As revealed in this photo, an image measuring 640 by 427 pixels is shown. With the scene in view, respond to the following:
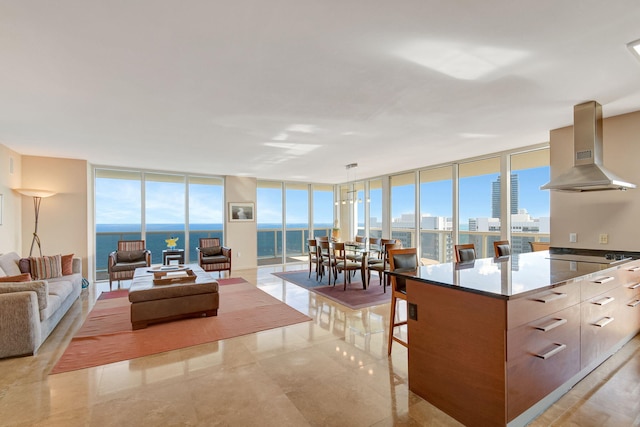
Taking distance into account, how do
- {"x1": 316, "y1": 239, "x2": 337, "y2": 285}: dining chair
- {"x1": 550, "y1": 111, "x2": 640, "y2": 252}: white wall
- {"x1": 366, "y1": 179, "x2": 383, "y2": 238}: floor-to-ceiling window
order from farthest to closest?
{"x1": 366, "y1": 179, "x2": 383, "y2": 238}: floor-to-ceiling window
{"x1": 316, "y1": 239, "x2": 337, "y2": 285}: dining chair
{"x1": 550, "y1": 111, "x2": 640, "y2": 252}: white wall

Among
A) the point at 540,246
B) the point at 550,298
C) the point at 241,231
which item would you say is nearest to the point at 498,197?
the point at 540,246

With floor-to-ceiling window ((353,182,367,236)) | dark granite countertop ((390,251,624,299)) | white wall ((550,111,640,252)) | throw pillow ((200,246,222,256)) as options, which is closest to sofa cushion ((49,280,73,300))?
throw pillow ((200,246,222,256))

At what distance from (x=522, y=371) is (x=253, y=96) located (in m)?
3.11

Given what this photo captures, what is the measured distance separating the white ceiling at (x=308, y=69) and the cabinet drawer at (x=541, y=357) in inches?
75.8

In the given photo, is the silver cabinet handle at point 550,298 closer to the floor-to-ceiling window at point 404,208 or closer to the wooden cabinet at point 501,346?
the wooden cabinet at point 501,346

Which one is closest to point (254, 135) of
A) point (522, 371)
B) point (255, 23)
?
point (255, 23)

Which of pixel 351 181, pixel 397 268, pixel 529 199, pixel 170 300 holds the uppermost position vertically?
pixel 351 181

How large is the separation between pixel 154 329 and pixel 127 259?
3.22m

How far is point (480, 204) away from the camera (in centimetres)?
594

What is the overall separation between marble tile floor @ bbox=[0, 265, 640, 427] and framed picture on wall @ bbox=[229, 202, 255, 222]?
5047 mm

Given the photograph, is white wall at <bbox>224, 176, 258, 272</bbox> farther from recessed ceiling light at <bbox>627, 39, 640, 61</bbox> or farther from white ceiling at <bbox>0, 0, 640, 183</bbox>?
recessed ceiling light at <bbox>627, 39, 640, 61</bbox>

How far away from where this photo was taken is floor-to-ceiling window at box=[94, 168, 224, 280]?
688 centimetres

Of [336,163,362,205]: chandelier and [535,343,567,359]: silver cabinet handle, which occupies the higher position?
[336,163,362,205]: chandelier

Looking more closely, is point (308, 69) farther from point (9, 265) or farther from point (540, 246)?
point (9, 265)
